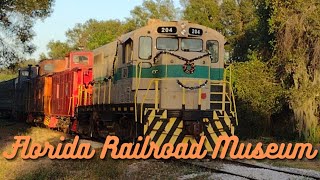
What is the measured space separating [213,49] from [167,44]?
154 centimetres

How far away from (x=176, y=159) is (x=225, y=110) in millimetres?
2203

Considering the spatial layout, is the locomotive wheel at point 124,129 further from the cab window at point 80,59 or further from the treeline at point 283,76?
the treeline at point 283,76

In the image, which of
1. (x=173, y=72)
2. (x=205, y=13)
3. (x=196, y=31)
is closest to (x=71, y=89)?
(x=173, y=72)

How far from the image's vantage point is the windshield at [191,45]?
527 inches

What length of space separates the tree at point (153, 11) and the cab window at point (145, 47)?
45.5 metres

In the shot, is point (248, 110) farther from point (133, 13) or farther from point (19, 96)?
point (133, 13)

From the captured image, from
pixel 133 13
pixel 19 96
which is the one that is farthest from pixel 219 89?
pixel 133 13

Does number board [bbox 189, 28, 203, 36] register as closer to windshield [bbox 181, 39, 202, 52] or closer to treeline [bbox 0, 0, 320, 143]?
windshield [bbox 181, 39, 202, 52]

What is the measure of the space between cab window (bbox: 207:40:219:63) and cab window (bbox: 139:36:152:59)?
1.86 meters

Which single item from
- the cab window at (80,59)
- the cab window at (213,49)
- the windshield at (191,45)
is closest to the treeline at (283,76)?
the cab window at (80,59)

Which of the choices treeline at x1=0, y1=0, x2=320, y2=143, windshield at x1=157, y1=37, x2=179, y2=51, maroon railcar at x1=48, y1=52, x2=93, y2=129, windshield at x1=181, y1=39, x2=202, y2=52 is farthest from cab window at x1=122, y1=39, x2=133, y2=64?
treeline at x1=0, y1=0, x2=320, y2=143

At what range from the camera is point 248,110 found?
2411 cm

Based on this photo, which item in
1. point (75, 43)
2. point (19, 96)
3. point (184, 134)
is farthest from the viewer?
point (75, 43)

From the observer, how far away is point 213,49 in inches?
549
